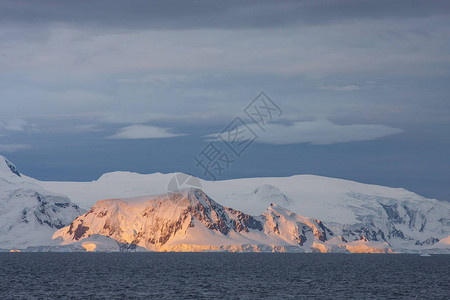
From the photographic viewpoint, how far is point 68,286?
15562cm

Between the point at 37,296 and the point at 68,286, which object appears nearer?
the point at 37,296

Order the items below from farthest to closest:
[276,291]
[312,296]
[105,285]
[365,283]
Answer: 1. [365,283]
2. [105,285]
3. [276,291]
4. [312,296]

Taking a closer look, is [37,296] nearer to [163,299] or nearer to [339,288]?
[163,299]

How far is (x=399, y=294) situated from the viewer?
14575 cm

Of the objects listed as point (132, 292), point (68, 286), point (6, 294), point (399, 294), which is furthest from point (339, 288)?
point (6, 294)

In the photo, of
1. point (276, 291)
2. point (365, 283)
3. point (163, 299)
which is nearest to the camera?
point (163, 299)

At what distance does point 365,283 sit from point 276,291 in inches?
1569

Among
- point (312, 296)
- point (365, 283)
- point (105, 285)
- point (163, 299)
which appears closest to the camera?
point (163, 299)

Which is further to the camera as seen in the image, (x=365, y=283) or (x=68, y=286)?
(x=365, y=283)

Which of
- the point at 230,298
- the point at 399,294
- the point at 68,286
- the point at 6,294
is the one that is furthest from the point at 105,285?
the point at 399,294

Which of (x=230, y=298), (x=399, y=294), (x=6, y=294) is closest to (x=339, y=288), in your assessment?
(x=399, y=294)

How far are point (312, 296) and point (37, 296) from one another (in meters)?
54.6

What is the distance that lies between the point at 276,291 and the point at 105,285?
Result: 40.5 meters

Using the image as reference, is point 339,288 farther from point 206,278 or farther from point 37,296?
point 37,296
